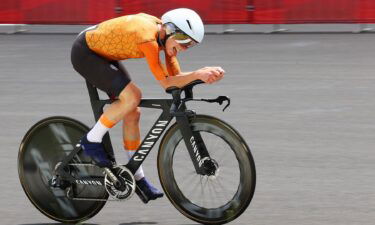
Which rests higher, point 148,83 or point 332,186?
point 332,186

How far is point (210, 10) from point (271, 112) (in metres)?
8.85

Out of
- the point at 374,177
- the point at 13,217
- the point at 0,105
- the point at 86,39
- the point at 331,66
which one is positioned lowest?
the point at 331,66

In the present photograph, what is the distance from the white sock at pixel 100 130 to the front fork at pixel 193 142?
462mm

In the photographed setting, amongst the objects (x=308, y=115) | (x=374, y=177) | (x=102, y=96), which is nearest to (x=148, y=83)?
(x=102, y=96)

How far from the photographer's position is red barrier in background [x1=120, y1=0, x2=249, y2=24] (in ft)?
64.6

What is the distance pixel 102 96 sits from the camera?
12680 millimetres

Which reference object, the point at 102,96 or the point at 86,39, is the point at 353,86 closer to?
the point at 102,96

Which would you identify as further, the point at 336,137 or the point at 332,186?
Answer: the point at 336,137

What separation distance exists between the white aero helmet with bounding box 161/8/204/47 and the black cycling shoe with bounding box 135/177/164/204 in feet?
3.46

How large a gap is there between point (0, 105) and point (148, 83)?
7.58ft

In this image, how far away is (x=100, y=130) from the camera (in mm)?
6480

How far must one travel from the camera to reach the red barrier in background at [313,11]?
18.9m

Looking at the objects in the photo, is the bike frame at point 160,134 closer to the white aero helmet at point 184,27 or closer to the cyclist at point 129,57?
the cyclist at point 129,57

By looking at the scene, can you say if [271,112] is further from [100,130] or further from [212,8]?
[212,8]
